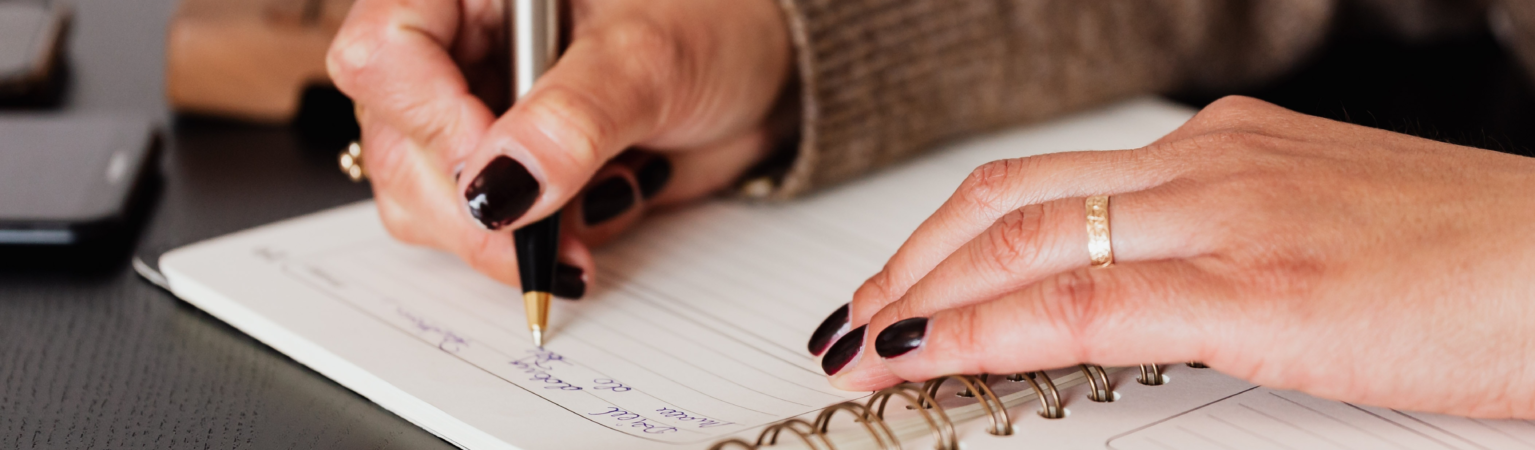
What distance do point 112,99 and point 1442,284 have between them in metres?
1.04

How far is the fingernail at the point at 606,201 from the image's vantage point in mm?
711

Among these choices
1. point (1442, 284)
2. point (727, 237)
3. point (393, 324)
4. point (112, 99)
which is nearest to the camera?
point (1442, 284)

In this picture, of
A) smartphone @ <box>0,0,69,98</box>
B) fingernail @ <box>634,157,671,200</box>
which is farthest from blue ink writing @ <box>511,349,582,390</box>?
smartphone @ <box>0,0,69,98</box>

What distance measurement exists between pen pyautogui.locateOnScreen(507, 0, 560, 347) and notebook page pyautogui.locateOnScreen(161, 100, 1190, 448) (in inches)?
0.8

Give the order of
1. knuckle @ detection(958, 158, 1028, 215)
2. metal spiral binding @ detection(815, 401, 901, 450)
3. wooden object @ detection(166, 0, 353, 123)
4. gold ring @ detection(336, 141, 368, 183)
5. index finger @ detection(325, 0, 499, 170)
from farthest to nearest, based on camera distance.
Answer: wooden object @ detection(166, 0, 353, 123)
gold ring @ detection(336, 141, 368, 183)
index finger @ detection(325, 0, 499, 170)
knuckle @ detection(958, 158, 1028, 215)
metal spiral binding @ detection(815, 401, 901, 450)

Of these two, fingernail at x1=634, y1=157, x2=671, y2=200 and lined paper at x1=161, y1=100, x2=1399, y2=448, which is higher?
fingernail at x1=634, y1=157, x2=671, y2=200

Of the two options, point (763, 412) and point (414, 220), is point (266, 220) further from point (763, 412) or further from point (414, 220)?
point (763, 412)

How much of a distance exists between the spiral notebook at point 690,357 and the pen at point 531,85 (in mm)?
20

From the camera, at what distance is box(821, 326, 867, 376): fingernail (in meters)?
0.52

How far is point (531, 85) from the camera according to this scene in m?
0.65

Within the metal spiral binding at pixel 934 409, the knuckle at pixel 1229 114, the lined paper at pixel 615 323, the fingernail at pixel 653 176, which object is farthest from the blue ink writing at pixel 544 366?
the knuckle at pixel 1229 114

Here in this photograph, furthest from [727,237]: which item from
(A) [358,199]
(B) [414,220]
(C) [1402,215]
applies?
(C) [1402,215]

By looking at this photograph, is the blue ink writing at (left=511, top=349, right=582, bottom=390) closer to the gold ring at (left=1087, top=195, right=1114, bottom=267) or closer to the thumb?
the thumb

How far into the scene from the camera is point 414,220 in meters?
0.69
